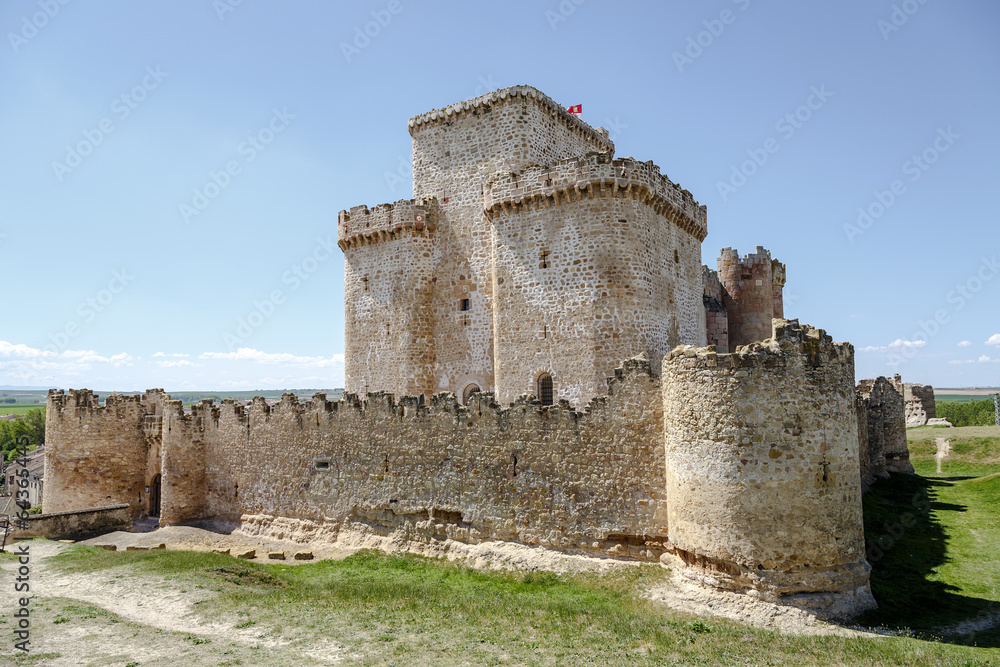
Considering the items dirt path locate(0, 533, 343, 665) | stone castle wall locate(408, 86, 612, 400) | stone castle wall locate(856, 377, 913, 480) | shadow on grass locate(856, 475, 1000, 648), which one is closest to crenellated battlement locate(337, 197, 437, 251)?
stone castle wall locate(408, 86, 612, 400)

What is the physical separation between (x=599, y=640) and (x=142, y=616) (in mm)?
9132

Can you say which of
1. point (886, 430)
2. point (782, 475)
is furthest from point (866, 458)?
point (782, 475)

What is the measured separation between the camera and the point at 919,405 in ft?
127

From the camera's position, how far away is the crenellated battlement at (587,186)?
19594 mm

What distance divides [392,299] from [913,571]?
1801cm

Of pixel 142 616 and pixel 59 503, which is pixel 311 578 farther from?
pixel 59 503

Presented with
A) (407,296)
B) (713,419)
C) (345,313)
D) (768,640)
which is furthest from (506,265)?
(768,640)

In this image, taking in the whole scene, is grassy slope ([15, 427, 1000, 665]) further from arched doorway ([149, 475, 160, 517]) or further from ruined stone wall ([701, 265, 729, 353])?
ruined stone wall ([701, 265, 729, 353])

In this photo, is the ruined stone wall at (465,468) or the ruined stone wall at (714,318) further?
the ruined stone wall at (714,318)

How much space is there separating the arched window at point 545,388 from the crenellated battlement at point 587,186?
17.5ft

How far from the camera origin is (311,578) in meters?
16.2

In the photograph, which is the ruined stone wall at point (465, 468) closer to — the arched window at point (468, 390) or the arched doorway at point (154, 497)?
the arched window at point (468, 390)

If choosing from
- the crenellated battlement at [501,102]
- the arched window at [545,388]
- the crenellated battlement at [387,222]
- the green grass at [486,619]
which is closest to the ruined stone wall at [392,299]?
the crenellated battlement at [387,222]

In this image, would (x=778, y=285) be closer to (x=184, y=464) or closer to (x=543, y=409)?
(x=543, y=409)
